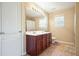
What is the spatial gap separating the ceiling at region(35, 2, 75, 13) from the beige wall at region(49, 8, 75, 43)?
79 mm

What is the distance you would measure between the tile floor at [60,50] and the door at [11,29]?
59 cm

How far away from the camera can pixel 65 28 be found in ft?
Answer: 7.45

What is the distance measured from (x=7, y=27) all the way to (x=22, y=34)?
0.34 metres

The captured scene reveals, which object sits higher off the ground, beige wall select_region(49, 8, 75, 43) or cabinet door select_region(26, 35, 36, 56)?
beige wall select_region(49, 8, 75, 43)

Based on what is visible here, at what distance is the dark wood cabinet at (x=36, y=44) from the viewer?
2.29 meters

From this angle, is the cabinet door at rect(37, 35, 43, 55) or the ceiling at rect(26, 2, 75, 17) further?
the cabinet door at rect(37, 35, 43, 55)

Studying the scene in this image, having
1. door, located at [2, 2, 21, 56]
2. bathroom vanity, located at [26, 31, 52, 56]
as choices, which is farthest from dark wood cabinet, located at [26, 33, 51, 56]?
door, located at [2, 2, 21, 56]

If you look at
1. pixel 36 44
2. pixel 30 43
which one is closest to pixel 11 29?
pixel 30 43

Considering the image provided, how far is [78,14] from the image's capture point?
2.09 meters

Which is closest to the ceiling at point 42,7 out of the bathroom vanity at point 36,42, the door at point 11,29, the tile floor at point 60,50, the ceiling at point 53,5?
the ceiling at point 53,5

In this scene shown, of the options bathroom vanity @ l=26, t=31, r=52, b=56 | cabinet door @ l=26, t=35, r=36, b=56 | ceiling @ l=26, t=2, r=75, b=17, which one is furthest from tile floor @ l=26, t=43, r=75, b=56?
ceiling @ l=26, t=2, r=75, b=17

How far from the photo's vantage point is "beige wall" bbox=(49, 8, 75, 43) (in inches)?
86.2

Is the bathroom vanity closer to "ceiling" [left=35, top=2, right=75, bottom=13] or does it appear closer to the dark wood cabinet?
the dark wood cabinet

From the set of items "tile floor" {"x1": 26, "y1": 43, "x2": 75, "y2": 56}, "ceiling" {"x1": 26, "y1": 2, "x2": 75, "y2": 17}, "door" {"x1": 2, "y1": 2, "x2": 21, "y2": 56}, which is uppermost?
"ceiling" {"x1": 26, "y1": 2, "x2": 75, "y2": 17}
